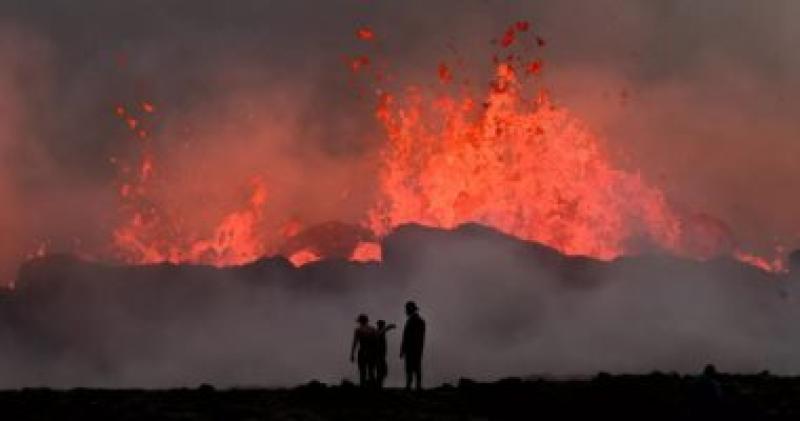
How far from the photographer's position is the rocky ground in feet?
96.2

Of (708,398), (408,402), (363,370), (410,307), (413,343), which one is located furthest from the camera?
(363,370)

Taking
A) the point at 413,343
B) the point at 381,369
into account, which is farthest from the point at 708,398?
the point at 381,369

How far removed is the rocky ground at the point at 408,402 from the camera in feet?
96.2

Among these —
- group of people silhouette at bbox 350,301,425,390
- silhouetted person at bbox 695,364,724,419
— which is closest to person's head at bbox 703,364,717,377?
silhouetted person at bbox 695,364,724,419

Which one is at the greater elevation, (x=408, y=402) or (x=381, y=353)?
(x=381, y=353)

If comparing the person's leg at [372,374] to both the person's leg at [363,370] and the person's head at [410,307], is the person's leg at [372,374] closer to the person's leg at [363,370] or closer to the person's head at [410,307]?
the person's leg at [363,370]

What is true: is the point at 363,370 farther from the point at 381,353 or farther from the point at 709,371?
the point at 709,371

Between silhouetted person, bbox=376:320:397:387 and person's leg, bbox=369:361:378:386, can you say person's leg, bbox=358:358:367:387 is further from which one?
silhouetted person, bbox=376:320:397:387

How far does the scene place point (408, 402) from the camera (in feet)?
105

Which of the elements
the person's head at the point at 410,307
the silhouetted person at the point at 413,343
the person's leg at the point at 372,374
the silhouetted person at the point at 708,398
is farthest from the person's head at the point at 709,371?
the person's leg at the point at 372,374

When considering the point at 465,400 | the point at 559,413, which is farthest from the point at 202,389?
the point at 559,413

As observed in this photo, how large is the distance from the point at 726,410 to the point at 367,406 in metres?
10.7

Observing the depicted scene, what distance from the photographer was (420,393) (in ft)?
113

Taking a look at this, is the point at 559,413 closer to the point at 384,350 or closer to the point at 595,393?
the point at 595,393
